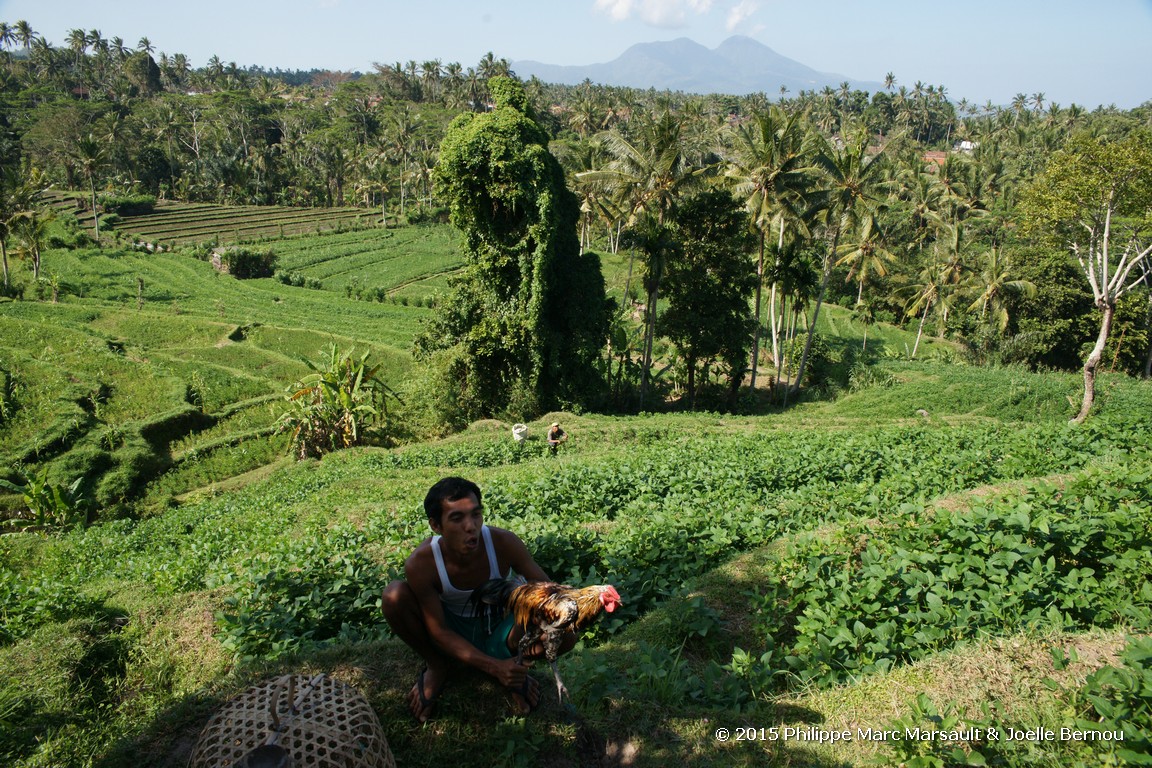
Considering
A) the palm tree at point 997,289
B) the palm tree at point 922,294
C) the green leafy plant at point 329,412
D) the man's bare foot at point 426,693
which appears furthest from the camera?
the palm tree at point 922,294

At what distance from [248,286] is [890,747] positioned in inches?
2093

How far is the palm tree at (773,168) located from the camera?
25656 mm

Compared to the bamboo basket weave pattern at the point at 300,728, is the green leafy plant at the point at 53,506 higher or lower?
lower

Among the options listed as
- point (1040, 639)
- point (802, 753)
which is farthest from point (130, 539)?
point (1040, 639)

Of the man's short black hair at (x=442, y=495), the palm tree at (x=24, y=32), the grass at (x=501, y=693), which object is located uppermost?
the palm tree at (x=24, y=32)

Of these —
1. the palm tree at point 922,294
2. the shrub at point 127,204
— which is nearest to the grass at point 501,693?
the palm tree at point 922,294

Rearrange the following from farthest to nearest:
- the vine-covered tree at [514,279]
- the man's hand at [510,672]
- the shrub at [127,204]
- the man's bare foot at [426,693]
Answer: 1. the shrub at [127,204]
2. the vine-covered tree at [514,279]
3. the man's bare foot at [426,693]
4. the man's hand at [510,672]

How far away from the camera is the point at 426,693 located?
4.21 meters

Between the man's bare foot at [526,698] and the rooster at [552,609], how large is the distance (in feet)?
0.75

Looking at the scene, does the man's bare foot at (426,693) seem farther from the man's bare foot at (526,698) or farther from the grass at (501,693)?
the man's bare foot at (526,698)

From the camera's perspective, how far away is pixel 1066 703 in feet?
12.0

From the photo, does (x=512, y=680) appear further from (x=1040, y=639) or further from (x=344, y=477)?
(x=344, y=477)

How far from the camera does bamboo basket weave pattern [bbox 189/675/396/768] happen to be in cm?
321

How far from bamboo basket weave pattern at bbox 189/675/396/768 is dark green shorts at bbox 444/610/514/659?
0.74 m
